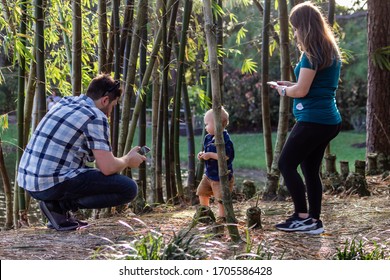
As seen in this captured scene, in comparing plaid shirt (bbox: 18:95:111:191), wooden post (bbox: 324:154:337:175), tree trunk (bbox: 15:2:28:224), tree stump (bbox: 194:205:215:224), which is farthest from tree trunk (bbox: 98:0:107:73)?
wooden post (bbox: 324:154:337:175)

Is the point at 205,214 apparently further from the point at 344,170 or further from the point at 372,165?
the point at 372,165

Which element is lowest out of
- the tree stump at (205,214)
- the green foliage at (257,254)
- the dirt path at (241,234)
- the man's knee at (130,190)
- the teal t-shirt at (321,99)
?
the dirt path at (241,234)

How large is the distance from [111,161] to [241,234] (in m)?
0.80

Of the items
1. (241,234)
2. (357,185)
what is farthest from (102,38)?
(357,185)

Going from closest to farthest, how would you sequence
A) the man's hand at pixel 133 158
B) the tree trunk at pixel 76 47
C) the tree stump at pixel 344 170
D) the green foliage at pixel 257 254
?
1. the green foliage at pixel 257 254
2. the man's hand at pixel 133 158
3. the tree trunk at pixel 76 47
4. the tree stump at pixel 344 170

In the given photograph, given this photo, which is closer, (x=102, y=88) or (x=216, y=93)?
(x=216, y=93)

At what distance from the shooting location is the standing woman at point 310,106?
3.88 meters

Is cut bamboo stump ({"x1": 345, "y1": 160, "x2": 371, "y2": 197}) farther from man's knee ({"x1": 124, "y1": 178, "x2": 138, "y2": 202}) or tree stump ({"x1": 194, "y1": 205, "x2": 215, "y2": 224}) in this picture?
man's knee ({"x1": 124, "y1": 178, "x2": 138, "y2": 202})

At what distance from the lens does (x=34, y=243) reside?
3896mm

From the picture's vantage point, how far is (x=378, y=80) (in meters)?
7.52

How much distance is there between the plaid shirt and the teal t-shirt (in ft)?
3.51

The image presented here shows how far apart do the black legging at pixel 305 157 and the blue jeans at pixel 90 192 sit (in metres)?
0.88

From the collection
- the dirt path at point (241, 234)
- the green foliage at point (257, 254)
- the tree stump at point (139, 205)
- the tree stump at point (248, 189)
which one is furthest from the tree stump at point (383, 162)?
the green foliage at point (257, 254)

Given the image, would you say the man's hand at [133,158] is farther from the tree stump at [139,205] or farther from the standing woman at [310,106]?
the tree stump at [139,205]
